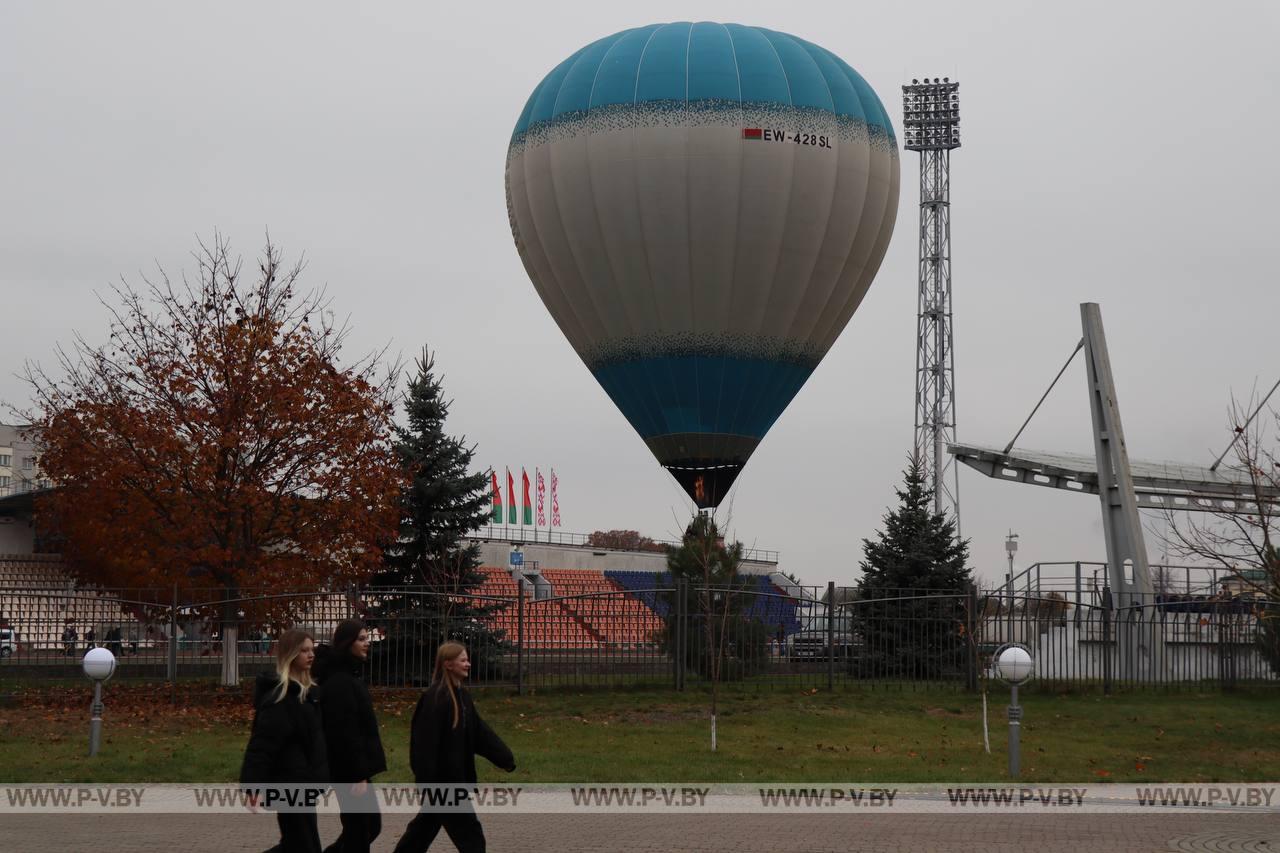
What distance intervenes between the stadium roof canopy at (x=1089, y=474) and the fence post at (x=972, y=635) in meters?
11.2

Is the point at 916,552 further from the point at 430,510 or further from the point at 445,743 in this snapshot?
the point at 445,743

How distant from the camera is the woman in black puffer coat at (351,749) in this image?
9.12 m

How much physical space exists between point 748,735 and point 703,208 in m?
18.1

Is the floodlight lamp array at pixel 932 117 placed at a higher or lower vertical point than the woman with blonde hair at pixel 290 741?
higher

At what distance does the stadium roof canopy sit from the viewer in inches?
1452

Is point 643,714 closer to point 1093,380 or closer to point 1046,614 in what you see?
point 1046,614

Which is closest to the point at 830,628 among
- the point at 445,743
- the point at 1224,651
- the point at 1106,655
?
the point at 1106,655

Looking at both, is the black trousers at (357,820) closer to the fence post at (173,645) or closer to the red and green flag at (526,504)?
the fence post at (173,645)

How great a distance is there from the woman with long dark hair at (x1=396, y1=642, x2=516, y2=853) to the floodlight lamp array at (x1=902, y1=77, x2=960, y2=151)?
7112cm

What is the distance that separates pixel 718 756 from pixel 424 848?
920 cm

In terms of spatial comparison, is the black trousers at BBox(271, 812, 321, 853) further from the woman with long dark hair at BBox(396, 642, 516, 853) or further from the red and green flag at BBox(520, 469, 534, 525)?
the red and green flag at BBox(520, 469, 534, 525)

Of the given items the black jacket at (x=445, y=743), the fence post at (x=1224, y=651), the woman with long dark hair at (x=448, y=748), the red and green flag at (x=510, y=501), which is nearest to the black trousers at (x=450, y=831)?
the woman with long dark hair at (x=448, y=748)

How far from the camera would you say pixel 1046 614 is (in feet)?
97.1

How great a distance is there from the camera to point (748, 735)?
2047cm
